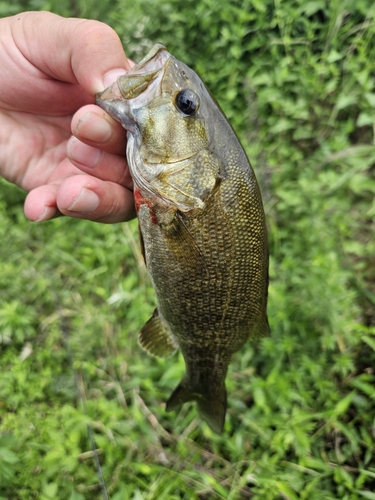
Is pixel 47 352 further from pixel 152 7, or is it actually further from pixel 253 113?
pixel 152 7

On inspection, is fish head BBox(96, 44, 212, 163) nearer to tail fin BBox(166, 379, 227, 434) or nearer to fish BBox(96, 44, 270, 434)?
fish BBox(96, 44, 270, 434)

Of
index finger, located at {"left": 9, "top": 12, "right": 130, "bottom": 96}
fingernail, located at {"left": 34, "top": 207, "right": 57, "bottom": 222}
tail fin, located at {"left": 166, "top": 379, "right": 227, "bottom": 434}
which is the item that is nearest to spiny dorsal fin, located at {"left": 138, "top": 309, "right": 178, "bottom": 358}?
tail fin, located at {"left": 166, "top": 379, "right": 227, "bottom": 434}

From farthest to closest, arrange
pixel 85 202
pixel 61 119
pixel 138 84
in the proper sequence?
1. pixel 61 119
2. pixel 85 202
3. pixel 138 84

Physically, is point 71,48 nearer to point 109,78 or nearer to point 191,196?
point 109,78

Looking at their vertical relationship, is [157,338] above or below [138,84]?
below

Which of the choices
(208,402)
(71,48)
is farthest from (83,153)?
(208,402)

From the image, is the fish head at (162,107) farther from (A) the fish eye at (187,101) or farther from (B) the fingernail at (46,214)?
(B) the fingernail at (46,214)
